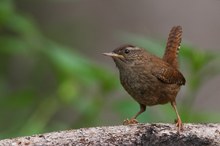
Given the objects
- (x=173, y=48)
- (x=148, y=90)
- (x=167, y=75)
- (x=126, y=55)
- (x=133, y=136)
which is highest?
(x=173, y=48)

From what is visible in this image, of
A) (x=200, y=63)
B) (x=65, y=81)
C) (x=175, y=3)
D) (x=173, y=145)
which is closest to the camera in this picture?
(x=173, y=145)

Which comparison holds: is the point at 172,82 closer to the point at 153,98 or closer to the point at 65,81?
the point at 153,98

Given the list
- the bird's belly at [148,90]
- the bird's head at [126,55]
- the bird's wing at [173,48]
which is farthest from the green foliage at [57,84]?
the bird's belly at [148,90]

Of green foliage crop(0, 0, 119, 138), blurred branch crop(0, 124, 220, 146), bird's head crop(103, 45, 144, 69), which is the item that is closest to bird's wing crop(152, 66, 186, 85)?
bird's head crop(103, 45, 144, 69)

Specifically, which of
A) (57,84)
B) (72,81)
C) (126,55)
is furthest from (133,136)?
(57,84)

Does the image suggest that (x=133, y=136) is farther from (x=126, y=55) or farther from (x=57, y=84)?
(x=57, y=84)

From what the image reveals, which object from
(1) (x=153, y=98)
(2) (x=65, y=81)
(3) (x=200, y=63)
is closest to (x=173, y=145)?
(1) (x=153, y=98)

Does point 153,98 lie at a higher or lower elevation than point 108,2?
lower
